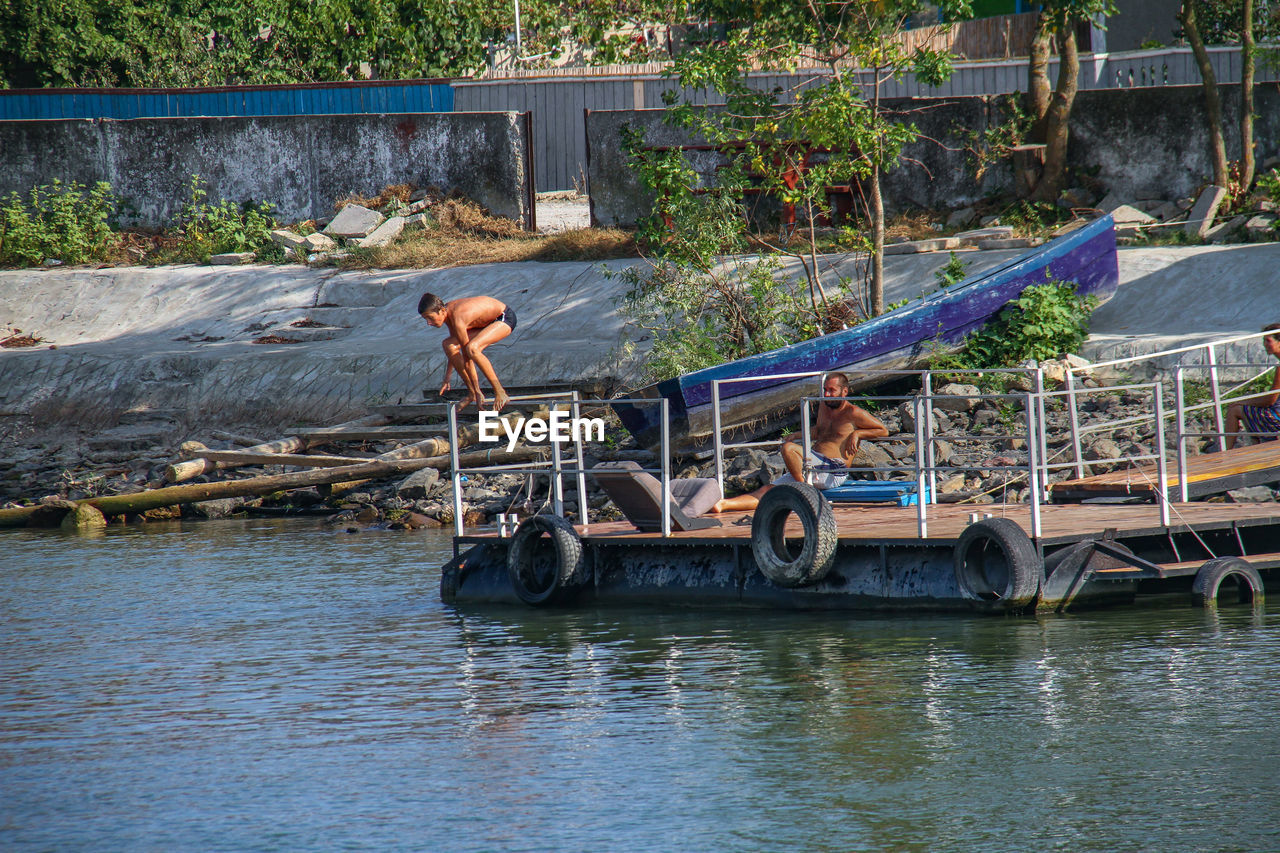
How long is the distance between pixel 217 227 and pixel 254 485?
9755 millimetres

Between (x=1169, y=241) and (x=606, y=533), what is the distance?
1195 cm

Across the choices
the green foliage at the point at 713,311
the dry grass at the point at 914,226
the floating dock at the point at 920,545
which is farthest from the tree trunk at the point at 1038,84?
the floating dock at the point at 920,545

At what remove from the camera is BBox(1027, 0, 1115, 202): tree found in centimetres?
2252

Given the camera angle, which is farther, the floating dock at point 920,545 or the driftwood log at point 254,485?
the driftwood log at point 254,485

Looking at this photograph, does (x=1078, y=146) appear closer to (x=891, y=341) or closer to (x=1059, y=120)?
(x=1059, y=120)

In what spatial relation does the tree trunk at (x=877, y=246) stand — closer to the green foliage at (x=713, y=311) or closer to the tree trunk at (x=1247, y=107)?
the green foliage at (x=713, y=311)

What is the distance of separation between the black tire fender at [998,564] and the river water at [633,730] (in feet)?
0.84

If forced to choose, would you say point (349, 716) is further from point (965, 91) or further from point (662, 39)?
point (662, 39)

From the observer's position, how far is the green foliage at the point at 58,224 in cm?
2709

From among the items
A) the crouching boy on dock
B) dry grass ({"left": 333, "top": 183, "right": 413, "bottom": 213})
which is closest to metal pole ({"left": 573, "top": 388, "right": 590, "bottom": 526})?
the crouching boy on dock

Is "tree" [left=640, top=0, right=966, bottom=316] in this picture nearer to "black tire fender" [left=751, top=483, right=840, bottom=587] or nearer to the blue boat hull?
the blue boat hull

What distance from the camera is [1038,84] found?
76.2 feet

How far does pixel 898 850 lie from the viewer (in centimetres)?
652

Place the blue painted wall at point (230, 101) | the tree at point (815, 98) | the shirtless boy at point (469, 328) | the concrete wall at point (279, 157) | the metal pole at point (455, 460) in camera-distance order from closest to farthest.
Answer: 1. the metal pole at point (455, 460)
2. the shirtless boy at point (469, 328)
3. the tree at point (815, 98)
4. the concrete wall at point (279, 157)
5. the blue painted wall at point (230, 101)
